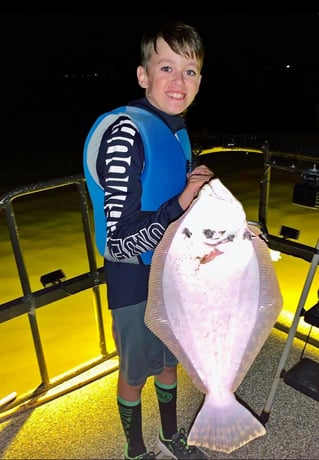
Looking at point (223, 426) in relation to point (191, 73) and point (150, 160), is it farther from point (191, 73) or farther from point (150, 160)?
point (191, 73)

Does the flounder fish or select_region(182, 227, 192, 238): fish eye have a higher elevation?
select_region(182, 227, 192, 238): fish eye

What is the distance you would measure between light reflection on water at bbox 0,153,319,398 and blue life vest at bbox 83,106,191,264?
89.2 inches

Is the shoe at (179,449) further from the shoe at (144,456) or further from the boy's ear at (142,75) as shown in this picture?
the boy's ear at (142,75)

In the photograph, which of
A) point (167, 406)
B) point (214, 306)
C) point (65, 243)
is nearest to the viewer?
point (214, 306)

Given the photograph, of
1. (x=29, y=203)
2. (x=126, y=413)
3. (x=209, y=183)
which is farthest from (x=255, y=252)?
(x=29, y=203)

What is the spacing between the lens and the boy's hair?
1676mm

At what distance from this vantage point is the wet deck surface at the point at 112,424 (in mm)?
2227

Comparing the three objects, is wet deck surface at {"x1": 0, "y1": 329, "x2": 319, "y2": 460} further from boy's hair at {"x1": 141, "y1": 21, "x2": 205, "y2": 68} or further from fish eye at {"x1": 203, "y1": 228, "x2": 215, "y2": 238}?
boy's hair at {"x1": 141, "y1": 21, "x2": 205, "y2": 68}

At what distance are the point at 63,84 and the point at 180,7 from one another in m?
12.8

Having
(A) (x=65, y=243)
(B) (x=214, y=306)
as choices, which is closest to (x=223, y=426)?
(B) (x=214, y=306)

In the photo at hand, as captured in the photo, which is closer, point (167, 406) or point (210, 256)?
point (210, 256)

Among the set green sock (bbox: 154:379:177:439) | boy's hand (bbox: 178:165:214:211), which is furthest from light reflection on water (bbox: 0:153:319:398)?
boy's hand (bbox: 178:165:214:211)

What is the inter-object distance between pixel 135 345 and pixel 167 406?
1.63ft

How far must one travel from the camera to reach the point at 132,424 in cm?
207
